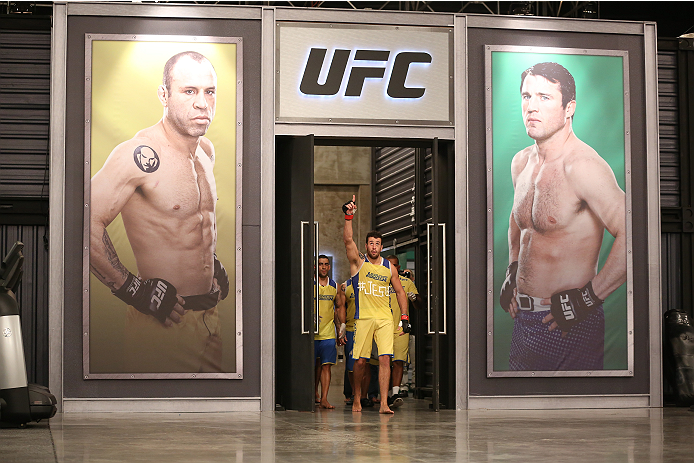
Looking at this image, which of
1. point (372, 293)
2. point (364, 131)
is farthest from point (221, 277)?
point (364, 131)

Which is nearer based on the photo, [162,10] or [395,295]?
[162,10]

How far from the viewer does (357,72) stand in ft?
30.8

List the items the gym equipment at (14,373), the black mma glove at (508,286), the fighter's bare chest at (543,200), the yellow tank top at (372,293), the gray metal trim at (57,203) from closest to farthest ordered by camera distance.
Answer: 1. the gym equipment at (14,373)
2. the gray metal trim at (57,203)
3. the yellow tank top at (372,293)
4. the black mma glove at (508,286)
5. the fighter's bare chest at (543,200)

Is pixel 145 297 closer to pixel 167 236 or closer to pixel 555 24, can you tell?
pixel 167 236

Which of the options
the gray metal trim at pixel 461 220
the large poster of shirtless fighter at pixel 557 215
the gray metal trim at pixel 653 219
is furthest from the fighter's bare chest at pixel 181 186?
the gray metal trim at pixel 653 219

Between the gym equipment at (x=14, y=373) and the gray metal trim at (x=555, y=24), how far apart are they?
5454mm

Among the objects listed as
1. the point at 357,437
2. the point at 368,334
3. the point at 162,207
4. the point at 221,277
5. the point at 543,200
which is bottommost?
the point at 357,437

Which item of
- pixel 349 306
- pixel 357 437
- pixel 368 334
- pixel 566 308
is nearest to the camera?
pixel 357 437

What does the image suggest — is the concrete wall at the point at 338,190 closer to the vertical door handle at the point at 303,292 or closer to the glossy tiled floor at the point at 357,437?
the vertical door handle at the point at 303,292

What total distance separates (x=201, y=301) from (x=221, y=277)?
0.32 metres

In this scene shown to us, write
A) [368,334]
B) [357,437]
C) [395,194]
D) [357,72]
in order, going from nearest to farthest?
[357,437], [368,334], [357,72], [395,194]

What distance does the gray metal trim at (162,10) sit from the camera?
29.9 feet

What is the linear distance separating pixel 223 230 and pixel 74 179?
1.62 metres

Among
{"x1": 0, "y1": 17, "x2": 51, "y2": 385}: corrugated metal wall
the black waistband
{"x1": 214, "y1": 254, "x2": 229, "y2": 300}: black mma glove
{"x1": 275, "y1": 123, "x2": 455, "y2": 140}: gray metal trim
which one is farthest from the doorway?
{"x1": 0, "y1": 17, "x2": 51, "y2": 385}: corrugated metal wall
